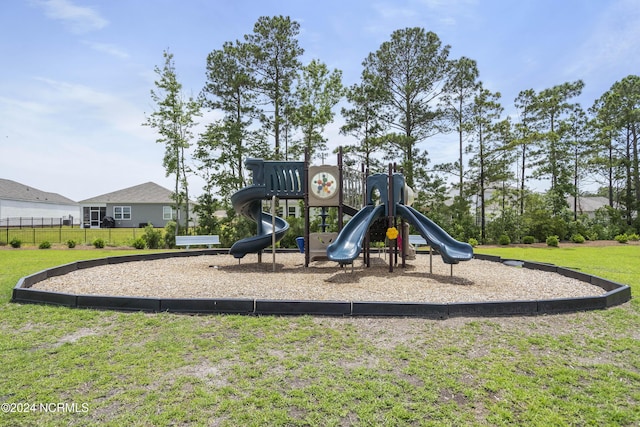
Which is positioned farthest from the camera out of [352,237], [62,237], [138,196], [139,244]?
[138,196]

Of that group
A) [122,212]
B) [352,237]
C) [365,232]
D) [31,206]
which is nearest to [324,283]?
[352,237]

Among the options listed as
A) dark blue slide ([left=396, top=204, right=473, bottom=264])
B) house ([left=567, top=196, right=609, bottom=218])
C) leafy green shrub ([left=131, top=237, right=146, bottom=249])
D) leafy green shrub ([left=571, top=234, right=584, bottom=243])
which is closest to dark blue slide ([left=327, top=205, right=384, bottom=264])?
dark blue slide ([left=396, top=204, right=473, bottom=264])

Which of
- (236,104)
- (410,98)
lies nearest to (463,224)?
(410,98)

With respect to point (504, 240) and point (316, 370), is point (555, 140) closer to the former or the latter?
point (504, 240)

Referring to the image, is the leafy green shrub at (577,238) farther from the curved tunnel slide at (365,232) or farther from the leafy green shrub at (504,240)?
the curved tunnel slide at (365,232)

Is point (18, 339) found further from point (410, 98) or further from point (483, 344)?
point (410, 98)

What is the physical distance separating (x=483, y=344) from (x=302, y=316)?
2404 mm

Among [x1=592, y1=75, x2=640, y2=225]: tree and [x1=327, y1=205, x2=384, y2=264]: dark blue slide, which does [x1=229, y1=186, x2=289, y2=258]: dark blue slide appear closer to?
[x1=327, y1=205, x2=384, y2=264]: dark blue slide

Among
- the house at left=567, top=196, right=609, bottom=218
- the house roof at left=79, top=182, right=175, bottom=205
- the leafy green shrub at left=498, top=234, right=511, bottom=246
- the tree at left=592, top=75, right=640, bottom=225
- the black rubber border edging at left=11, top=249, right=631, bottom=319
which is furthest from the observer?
the house at left=567, top=196, right=609, bottom=218

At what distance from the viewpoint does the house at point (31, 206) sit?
38.6 m

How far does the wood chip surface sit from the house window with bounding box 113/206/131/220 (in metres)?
27.3

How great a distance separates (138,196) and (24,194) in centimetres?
1727

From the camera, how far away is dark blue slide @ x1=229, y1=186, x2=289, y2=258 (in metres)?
10.7

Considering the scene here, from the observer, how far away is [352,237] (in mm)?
9086
